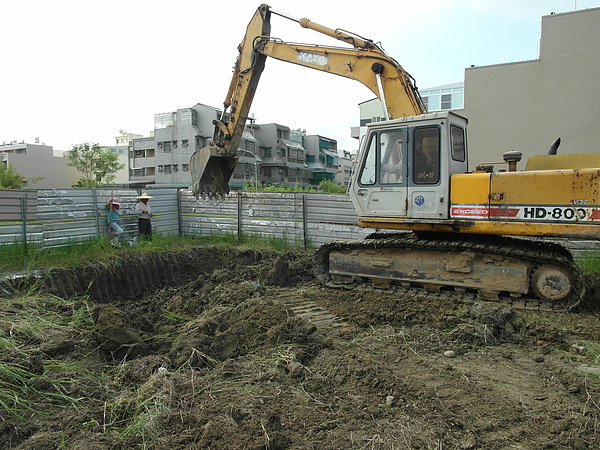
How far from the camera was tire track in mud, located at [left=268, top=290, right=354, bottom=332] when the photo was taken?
564 cm

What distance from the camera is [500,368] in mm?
4156

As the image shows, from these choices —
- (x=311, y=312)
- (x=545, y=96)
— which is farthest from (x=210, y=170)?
(x=545, y=96)

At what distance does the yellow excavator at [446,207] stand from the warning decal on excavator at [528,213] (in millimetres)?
12

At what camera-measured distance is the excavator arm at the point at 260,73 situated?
7.01 metres

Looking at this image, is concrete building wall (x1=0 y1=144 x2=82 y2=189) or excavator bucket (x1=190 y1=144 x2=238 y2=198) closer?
excavator bucket (x1=190 y1=144 x2=238 y2=198)

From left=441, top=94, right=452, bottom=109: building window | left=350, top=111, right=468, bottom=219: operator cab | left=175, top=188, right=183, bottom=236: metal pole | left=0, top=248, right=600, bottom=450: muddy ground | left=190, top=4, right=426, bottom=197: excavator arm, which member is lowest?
left=0, top=248, right=600, bottom=450: muddy ground

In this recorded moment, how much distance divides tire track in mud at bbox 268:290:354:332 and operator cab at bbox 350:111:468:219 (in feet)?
5.51

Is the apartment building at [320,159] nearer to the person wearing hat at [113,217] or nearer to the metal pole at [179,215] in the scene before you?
the metal pole at [179,215]

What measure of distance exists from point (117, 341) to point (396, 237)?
461 cm

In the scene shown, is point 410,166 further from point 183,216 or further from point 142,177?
point 142,177

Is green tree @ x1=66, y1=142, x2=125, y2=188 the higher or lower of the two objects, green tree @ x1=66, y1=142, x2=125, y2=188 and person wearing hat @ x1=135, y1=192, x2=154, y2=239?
the higher

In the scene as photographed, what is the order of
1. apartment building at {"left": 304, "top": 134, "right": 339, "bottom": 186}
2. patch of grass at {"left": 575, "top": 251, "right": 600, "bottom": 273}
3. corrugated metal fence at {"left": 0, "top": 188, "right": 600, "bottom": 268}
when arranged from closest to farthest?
patch of grass at {"left": 575, "top": 251, "right": 600, "bottom": 273}, corrugated metal fence at {"left": 0, "top": 188, "right": 600, "bottom": 268}, apartment building at {"left": 304, "top": 134, "right": 339, "bottom": 186}

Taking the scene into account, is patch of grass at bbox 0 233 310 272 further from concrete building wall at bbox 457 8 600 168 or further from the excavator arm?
concrete building wall at bbox 457 8 600 168

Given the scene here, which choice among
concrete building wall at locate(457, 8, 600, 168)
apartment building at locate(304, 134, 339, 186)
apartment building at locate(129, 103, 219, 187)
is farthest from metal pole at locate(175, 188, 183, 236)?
apartment building at locate(304, 134, 339, 186)
